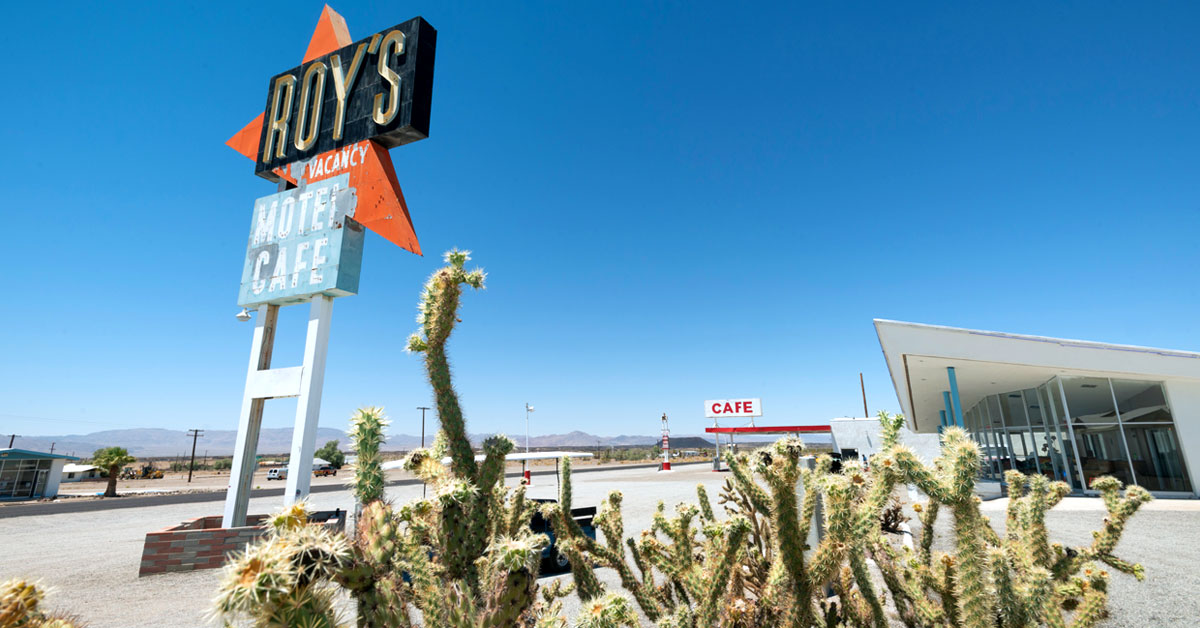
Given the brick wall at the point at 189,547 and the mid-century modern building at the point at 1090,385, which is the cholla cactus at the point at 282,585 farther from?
the mid-century modern building at the point at 1090,385

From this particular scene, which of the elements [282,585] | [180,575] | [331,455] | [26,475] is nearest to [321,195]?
[180,575]

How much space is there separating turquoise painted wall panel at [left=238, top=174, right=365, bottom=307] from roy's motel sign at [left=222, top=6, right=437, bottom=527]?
0.08 feet

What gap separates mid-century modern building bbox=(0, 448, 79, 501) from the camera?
31.4 metres

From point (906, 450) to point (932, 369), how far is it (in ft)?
71.5

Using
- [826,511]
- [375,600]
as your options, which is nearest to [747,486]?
[826,511]

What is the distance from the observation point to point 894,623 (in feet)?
18.6

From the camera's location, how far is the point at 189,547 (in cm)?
991

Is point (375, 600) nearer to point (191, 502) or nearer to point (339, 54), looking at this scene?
point (339, 54)

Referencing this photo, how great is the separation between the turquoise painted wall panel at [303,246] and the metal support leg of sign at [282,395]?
512mm

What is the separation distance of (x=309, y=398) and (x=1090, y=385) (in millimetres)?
27843

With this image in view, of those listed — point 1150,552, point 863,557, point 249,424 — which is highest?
point 249,424

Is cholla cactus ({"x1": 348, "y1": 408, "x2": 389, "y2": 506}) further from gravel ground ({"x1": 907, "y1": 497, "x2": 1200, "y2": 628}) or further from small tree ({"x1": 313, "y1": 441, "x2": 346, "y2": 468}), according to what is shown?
small tree ({"x1": 313, "y1": 441, "x2": 346, "y2": 468})

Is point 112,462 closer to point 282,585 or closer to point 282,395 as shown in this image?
point 282,395

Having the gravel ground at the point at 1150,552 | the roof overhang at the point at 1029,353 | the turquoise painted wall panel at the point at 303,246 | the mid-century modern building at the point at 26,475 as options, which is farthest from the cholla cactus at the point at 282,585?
the mid-century modern building at the point at 26,475
